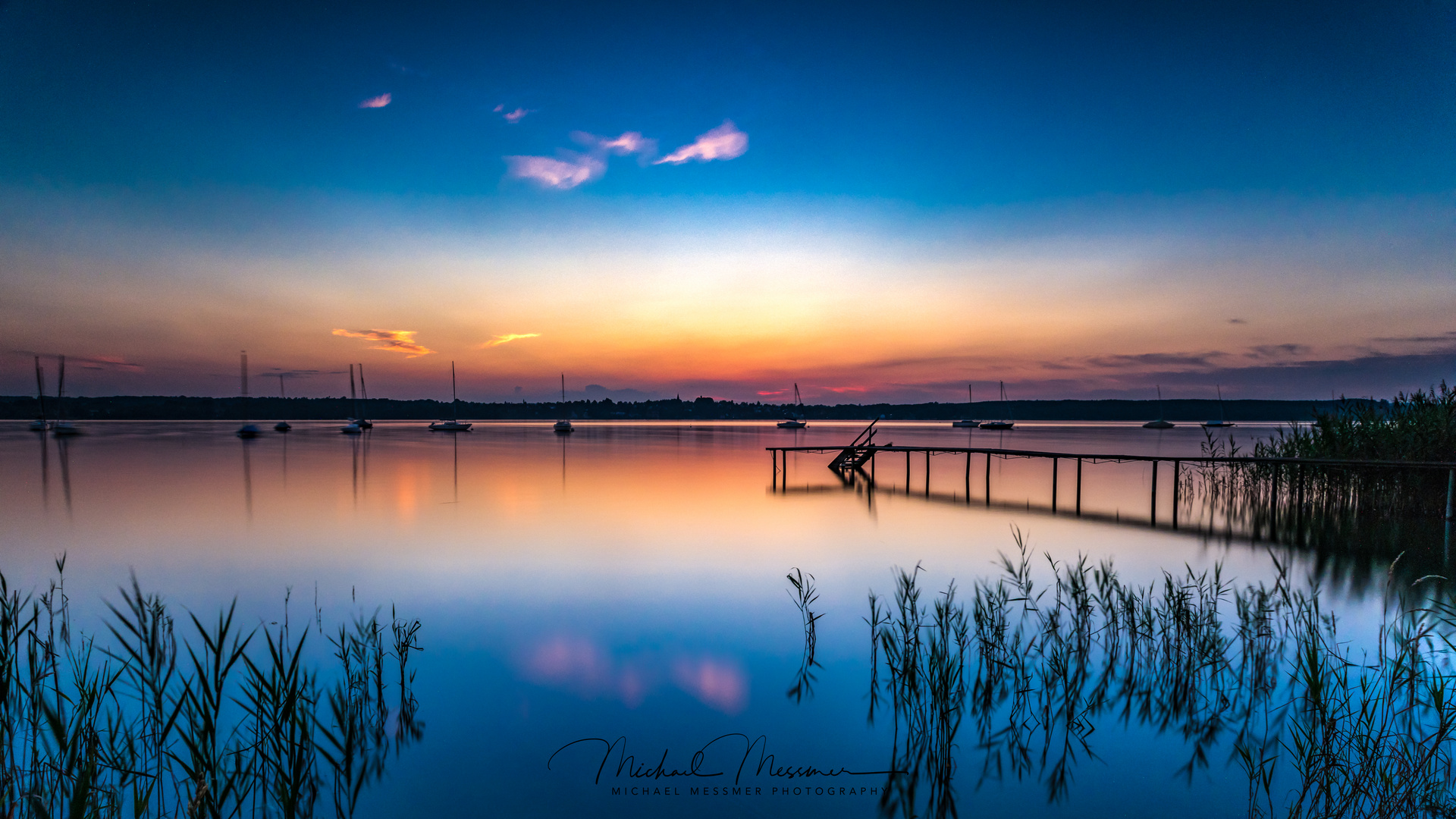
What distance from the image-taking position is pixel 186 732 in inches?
260

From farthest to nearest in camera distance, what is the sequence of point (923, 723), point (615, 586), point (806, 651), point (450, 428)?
1. point (450, 428)
2. point (615, 586)
3. point (806, 651)
4. point (923, 723)

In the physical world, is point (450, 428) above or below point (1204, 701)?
below

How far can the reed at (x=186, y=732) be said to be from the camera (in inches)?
180

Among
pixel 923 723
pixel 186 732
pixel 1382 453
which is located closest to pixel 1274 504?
pixel 1382 453

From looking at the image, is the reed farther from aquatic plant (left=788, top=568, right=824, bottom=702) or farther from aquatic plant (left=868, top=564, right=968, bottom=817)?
aquatic plant (left=868, top=564, right=968, bottom=817)

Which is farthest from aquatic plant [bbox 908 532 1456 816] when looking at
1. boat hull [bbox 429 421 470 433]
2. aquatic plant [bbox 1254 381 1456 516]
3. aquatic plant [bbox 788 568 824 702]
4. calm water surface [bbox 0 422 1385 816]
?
boat hull [bbox 429 421 470 433]

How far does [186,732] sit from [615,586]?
756 centimetres

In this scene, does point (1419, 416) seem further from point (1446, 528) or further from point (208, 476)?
point (208, 476)

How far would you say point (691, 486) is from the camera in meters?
32.0

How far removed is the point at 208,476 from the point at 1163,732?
4145cm

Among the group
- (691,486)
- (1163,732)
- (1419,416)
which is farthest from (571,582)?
(1419,416)

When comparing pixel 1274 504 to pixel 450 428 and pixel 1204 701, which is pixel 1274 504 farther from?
pixel 450 428

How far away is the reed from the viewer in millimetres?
4578

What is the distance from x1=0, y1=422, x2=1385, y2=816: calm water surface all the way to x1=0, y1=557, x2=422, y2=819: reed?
610mm
